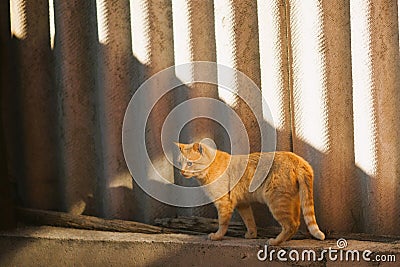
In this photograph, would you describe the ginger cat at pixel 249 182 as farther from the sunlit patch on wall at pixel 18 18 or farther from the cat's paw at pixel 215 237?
the sunlit patch on wall at pixel 18 18

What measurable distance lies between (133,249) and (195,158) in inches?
24.3

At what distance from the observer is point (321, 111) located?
11.0ft

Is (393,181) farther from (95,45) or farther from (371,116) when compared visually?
(95,45)

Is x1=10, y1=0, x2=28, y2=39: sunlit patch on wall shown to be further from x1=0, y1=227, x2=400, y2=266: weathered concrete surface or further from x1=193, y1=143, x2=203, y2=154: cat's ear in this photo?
x1=193, y1=143, x2=203, y2=154: cat's ear

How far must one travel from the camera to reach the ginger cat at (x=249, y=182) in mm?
3152

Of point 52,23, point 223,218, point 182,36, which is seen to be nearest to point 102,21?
point 52,23

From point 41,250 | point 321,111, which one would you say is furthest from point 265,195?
point 41,250

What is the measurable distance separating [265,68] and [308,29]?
0.31 meters

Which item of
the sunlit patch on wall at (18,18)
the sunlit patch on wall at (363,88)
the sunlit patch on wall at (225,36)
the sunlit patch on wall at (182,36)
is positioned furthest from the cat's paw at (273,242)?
the sunlit patch on wall at (18,18)

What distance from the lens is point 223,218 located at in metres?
3.35

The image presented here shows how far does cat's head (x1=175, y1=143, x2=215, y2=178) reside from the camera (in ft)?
10.8

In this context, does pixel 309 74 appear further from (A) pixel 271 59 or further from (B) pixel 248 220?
(B) pixel 248 220

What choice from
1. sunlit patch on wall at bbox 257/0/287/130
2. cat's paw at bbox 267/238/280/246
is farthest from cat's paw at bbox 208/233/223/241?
sunlit patch on wall at bbox 257/0/287/130

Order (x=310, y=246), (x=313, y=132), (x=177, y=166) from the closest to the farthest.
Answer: (x=310, y=246) < (x=313, y=132) < (x=177, y=166)
